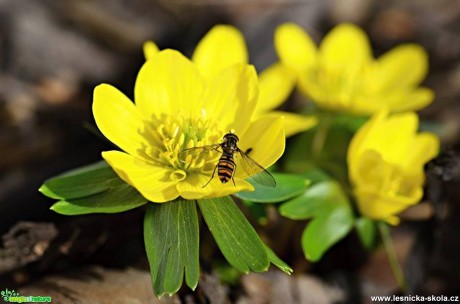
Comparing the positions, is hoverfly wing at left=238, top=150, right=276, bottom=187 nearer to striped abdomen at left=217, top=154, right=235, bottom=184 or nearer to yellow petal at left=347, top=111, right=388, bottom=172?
striped abdomen at left=217, top=154, right=235, bottom=184

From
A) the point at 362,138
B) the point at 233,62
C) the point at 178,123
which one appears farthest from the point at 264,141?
the point at 233,62

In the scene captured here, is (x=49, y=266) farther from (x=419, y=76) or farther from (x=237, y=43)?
(x=419, y=76)

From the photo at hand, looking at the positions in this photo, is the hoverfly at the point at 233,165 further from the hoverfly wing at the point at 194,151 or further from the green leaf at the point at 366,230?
the green leaf at the point at 366,230

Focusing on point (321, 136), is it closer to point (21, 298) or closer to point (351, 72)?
point (351, 72)

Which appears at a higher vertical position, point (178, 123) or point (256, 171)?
point (178, 123)

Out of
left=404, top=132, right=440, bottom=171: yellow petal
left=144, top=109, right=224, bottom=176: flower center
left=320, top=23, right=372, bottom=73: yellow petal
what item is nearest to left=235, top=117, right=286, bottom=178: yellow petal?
left=144, top=109, right=224, bottom=176: flower center

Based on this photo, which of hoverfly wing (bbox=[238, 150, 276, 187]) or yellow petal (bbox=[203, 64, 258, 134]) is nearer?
hoverfly wing (bbox=[238, 150, 276, 187])

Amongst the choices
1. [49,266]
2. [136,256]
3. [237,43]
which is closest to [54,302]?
[49,266]
